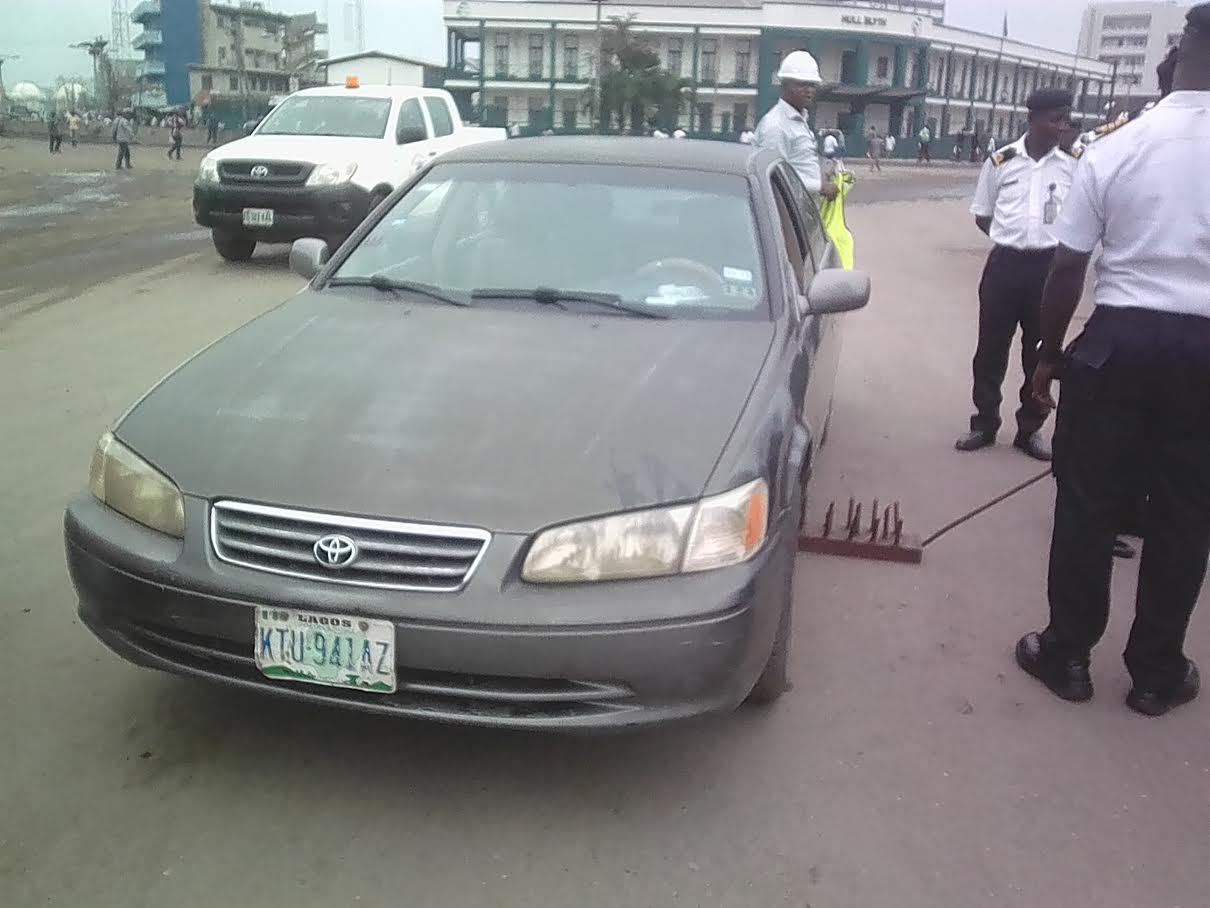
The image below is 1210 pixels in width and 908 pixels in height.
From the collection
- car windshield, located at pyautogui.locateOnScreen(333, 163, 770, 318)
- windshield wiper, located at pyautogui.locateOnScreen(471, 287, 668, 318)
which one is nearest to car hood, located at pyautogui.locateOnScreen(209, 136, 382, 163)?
car windshield, located at pyautogui.locateOnScreen(333, 163, 770, 318)

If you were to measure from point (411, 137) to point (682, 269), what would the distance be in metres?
9.14

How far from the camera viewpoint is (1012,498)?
5.32m

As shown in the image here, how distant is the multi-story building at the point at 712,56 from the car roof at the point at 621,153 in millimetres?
64181

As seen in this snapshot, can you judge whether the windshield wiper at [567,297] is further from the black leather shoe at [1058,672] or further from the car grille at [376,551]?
the black leather shoe at [1058,672]

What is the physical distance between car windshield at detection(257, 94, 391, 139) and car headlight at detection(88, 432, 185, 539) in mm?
9751

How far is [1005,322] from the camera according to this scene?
5824 millimetres

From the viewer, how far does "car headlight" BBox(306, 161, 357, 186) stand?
36.1ft

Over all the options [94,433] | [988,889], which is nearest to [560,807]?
[988,889]

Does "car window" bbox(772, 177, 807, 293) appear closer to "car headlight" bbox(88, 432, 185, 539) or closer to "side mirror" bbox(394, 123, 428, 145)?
"car headlight" bbox(88, 432, 185, 539)

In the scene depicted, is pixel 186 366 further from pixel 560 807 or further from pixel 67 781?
pixel 560 807

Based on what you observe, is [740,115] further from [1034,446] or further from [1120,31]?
[1034,446]

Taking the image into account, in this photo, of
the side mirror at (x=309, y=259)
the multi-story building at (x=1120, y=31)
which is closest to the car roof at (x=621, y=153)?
the side mirror at (x=309, y=259)

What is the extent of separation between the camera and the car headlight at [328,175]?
1100 cm

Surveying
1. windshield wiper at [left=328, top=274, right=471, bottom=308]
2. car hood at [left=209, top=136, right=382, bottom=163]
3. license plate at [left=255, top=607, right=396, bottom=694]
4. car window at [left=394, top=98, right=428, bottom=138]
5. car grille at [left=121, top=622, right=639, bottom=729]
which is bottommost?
car grille at [left=121, top=622, right=639, bottom=729]
